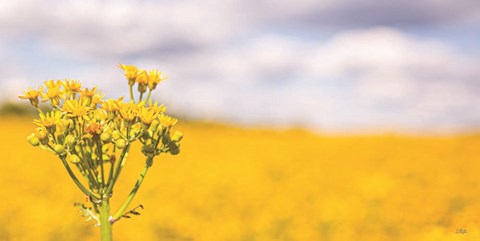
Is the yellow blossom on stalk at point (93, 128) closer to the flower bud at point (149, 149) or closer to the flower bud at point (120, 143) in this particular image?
the flower bud at point (120, 143)

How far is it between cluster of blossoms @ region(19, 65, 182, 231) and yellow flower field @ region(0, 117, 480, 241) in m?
1.61

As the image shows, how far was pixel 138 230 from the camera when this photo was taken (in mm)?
5816

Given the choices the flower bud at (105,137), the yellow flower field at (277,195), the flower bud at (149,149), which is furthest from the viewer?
the yellow flower field at (277,195)

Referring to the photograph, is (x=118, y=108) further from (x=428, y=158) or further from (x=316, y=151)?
(x=316, y=151)

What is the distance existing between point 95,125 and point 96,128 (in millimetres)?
17

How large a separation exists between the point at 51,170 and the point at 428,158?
6.10m

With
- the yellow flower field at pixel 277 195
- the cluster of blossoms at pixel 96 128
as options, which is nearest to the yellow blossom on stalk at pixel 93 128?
the cluster of blossoms at pixel 96 128

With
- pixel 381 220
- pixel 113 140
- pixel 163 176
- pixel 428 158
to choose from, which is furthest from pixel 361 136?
pixel 113 140

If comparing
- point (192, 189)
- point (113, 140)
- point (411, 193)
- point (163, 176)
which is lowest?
point (113, 140)

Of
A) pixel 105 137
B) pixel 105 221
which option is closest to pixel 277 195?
pixel 105 221

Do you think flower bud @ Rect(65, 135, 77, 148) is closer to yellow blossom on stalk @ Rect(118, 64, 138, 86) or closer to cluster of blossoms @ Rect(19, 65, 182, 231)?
cluster of blossoms @ Rect(19, 65, 182, 231)

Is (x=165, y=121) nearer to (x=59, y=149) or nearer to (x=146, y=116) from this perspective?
(x=146, y=116)

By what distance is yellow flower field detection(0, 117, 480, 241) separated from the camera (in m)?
5.82

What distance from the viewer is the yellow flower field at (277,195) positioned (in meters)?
5.82
